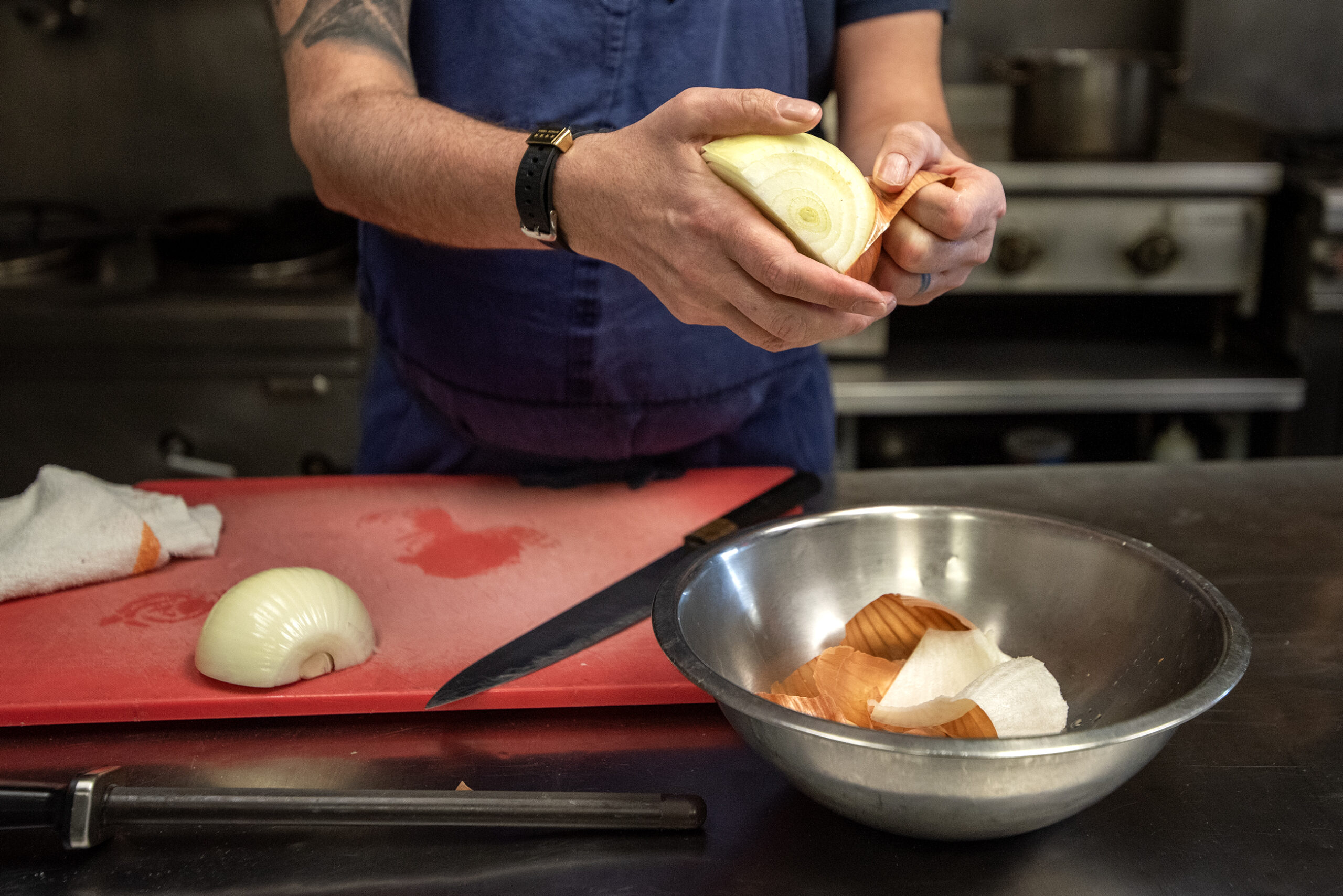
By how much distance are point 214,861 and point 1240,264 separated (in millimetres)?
1988

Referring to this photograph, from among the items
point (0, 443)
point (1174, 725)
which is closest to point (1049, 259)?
point (1174, 725)

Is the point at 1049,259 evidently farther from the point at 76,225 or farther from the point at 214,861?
the point at 76,225

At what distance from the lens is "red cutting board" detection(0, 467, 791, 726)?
764 millimetres

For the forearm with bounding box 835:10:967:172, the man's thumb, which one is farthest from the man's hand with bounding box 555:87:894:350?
the forearm with bounding box 835:10:967:172

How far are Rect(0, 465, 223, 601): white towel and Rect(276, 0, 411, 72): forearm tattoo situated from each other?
44 cm

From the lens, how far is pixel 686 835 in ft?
2.07

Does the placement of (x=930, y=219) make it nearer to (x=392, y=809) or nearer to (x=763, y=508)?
(x=763, y=508)

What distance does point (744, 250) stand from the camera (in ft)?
2.25

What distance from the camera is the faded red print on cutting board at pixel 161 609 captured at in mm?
872

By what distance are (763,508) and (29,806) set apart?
2.05ft

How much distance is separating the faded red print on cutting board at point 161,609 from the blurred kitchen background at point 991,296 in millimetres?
1069

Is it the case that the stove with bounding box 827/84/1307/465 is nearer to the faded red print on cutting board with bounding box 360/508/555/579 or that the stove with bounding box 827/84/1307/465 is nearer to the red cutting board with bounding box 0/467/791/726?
the red cutting board with bounding box 0/467/791/726

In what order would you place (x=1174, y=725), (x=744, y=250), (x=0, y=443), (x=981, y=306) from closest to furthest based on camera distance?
(x=1174, y=725), (x=744, y=250), (x=0, y=443), (x=981, y=306)

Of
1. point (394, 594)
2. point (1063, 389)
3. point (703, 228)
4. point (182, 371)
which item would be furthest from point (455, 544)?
point (1063, 389)
